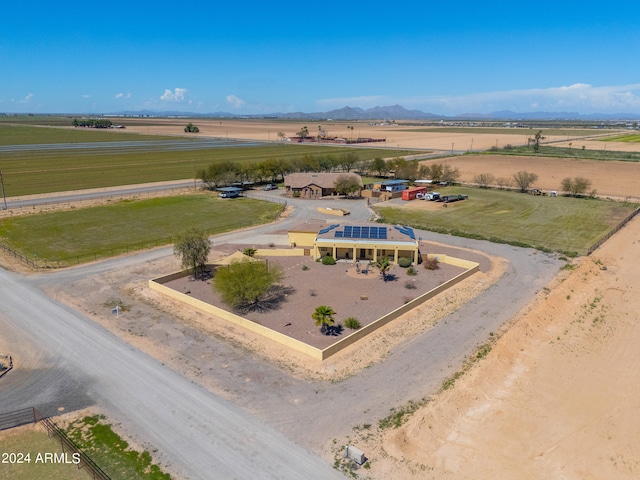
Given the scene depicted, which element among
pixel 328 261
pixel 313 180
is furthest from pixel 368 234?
pixel 313 180

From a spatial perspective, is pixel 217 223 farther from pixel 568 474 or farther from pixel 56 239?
pixel 568 474

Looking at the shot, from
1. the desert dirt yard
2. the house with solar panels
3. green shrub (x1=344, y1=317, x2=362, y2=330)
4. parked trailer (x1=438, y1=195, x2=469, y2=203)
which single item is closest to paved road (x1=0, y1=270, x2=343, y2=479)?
the desert dirt yard

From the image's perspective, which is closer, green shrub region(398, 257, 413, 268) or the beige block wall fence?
the beige block wall fence

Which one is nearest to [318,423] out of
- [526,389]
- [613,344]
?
[526,389]

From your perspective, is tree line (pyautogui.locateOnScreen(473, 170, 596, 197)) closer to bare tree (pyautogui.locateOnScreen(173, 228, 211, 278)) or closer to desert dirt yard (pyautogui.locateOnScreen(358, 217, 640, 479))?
desert dirt yard (pyautogui.locateOnScreen(358, 217, 640, 479))

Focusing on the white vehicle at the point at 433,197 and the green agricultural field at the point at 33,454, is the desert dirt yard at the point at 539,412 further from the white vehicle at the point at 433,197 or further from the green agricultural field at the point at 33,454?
the white vehicle at the point at 433,197

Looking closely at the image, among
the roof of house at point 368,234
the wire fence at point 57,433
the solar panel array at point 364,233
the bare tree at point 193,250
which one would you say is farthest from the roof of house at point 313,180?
the wire fence at point 57,433
